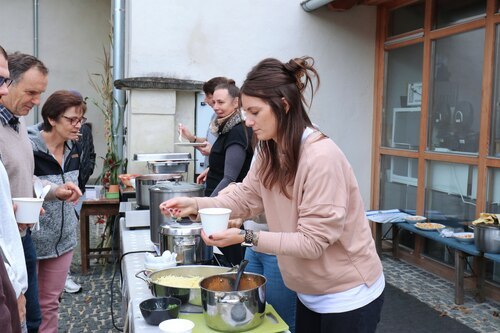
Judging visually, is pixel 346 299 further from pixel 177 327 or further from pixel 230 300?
pixel 177 327

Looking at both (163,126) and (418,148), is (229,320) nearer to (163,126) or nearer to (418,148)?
(163,126)

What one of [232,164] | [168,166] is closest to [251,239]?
[232,164]

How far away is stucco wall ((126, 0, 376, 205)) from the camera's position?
5.96m

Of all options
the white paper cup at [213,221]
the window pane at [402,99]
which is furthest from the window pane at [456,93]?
the white paper cup at [213,221]

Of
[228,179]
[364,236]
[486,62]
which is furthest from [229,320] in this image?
[486,62]

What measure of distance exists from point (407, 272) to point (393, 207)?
1062 millimetres

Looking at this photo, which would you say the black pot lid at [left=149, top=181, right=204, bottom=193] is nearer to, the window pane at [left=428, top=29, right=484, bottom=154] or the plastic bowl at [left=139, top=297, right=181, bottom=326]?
the plastic bowl at [left=139, top=297, right=181, bottom=326]

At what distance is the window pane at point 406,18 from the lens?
19.4 feet

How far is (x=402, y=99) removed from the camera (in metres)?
6.32

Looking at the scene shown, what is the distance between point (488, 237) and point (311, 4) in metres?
3.39

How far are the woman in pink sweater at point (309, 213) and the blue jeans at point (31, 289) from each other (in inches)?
54.4

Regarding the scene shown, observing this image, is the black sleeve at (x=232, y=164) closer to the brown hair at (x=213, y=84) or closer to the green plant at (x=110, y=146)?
the brown hair at (x=213, y=84)

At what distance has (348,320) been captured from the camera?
1.99m

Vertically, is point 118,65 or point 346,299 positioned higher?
point 118,65
